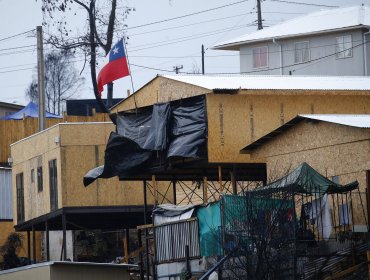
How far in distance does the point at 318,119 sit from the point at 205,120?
478 centimetres

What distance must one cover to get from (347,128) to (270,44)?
3193 cm

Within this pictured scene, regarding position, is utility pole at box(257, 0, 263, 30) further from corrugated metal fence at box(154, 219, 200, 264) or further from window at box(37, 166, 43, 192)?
corrugated metal fence at box(154, 219, 200, 264)

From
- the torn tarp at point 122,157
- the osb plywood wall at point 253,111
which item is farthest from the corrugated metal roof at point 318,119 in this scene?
the torn tarp at point 122,157

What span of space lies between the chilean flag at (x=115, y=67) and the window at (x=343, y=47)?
21755 millimetres

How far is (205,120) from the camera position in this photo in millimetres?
36500

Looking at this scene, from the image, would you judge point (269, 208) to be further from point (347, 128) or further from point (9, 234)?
point (9, 234)

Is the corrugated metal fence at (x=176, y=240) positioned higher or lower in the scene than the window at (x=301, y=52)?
lower

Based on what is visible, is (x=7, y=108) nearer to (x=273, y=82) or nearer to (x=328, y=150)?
(x=273, y=82)

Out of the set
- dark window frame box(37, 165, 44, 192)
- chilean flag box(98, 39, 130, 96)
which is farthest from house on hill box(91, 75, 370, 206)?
dark window frame box(37, 165, 44, 192)

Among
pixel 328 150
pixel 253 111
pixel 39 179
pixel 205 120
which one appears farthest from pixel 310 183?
pixel 39 179

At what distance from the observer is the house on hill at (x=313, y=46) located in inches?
2344

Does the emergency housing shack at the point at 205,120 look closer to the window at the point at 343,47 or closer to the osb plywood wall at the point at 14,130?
the osb plywood wall at the point at 14,130

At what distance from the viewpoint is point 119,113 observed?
39531mm

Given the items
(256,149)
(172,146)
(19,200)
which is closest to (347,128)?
(256,149)
